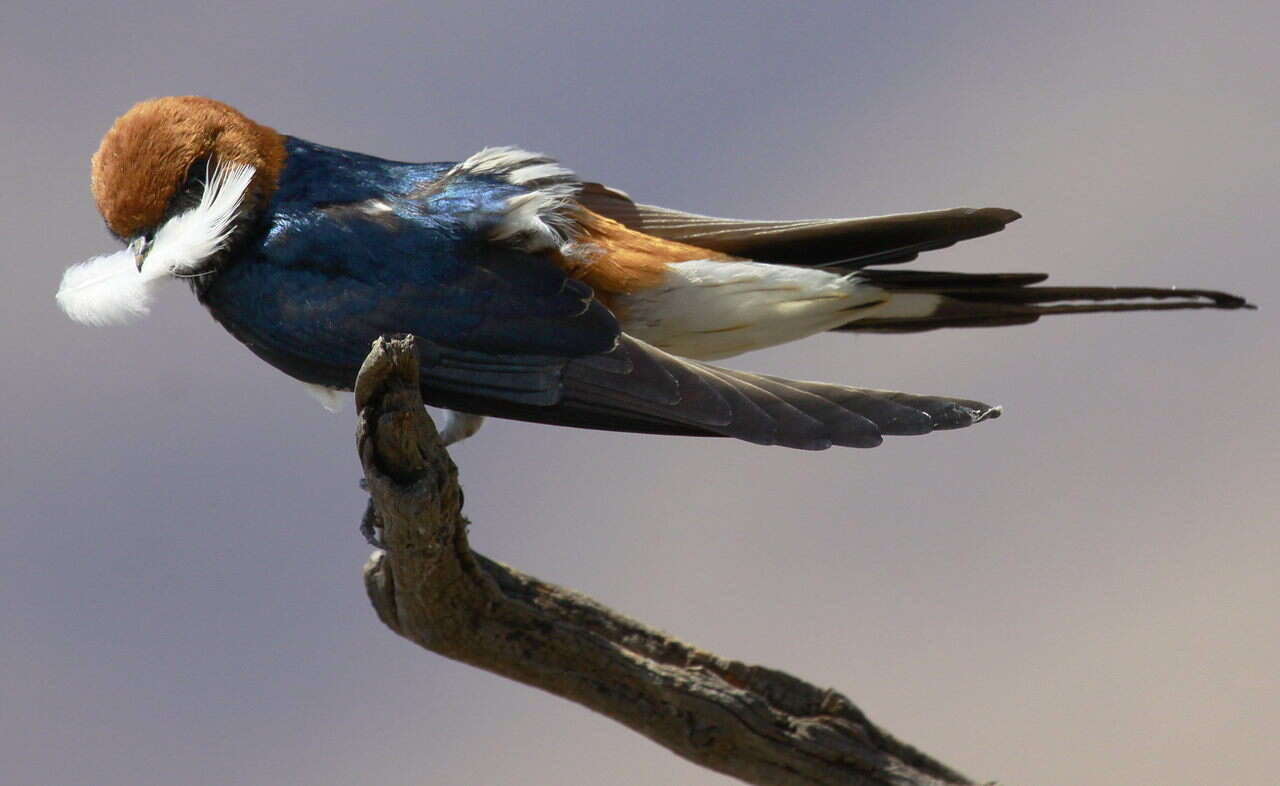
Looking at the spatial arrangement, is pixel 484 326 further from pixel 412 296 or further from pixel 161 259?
pixel 161 259

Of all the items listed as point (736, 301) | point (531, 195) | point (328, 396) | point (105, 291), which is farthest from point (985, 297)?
point (105, 291)

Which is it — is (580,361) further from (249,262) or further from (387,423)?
(249,262)

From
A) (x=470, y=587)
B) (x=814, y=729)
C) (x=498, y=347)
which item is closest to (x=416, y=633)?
(x=470, y=587)

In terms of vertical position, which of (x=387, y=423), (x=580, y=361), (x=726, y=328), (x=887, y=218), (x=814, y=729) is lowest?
(x=814, y=729)

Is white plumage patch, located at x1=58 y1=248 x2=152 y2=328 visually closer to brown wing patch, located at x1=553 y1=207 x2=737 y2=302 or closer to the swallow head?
the swallow head

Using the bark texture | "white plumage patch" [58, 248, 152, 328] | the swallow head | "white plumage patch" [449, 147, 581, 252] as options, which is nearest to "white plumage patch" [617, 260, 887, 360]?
"white plumage patch" [449, 147, 581, 252]

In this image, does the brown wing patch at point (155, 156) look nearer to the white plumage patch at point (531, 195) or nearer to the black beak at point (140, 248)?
the black beak at point (140, 248)

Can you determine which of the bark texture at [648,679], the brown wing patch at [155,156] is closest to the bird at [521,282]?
the brown wing patch at [155,156]
